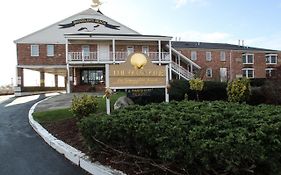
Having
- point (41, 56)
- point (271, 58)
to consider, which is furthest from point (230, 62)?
point (41, 56)

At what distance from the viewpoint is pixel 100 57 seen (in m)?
39.4

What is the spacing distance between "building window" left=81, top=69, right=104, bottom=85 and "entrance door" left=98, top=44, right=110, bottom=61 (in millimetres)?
3202

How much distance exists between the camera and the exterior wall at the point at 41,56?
139 ft

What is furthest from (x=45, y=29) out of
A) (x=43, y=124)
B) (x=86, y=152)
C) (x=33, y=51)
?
(x=86, y=152)

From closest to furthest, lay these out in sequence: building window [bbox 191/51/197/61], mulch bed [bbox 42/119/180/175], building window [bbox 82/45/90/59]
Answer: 1. mulch bed [bbox 42/119/180/175]
2. building window [bbox 82/45/90/59]
3. building window [bbox 191/51/197/61]

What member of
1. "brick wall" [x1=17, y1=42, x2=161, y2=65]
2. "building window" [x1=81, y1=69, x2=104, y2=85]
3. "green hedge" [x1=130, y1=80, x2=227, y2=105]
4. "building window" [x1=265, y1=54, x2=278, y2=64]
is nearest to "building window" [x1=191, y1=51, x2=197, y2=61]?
"building window" [x1=265, y1=54, x2=278, y2=64]

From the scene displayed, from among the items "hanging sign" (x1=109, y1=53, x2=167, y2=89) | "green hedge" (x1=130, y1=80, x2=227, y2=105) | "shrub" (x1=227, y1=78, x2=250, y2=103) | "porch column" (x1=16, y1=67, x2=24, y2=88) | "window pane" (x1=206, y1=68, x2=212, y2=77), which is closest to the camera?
"hanging sign" (x1=109, y1=53, x2=167, y2=89)

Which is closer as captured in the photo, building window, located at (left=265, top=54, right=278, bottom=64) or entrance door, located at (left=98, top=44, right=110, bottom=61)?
entrance door, located at (left=98, top=44, right=110, bottom=61)

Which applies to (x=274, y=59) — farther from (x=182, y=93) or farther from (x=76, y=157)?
(x=76, y=157)

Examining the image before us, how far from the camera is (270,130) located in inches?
186

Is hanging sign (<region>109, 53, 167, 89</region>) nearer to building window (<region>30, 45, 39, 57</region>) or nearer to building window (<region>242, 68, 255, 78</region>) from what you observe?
building window (<region>30, 45, 39, 57</region>)

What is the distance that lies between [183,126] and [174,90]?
14.0m

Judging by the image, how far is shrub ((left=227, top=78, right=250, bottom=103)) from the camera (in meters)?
17.5

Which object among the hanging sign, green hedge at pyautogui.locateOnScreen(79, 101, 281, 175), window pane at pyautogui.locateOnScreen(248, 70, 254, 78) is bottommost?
green hedge at pyautogui.locateOnScreen(79, 101, 281, 175)
